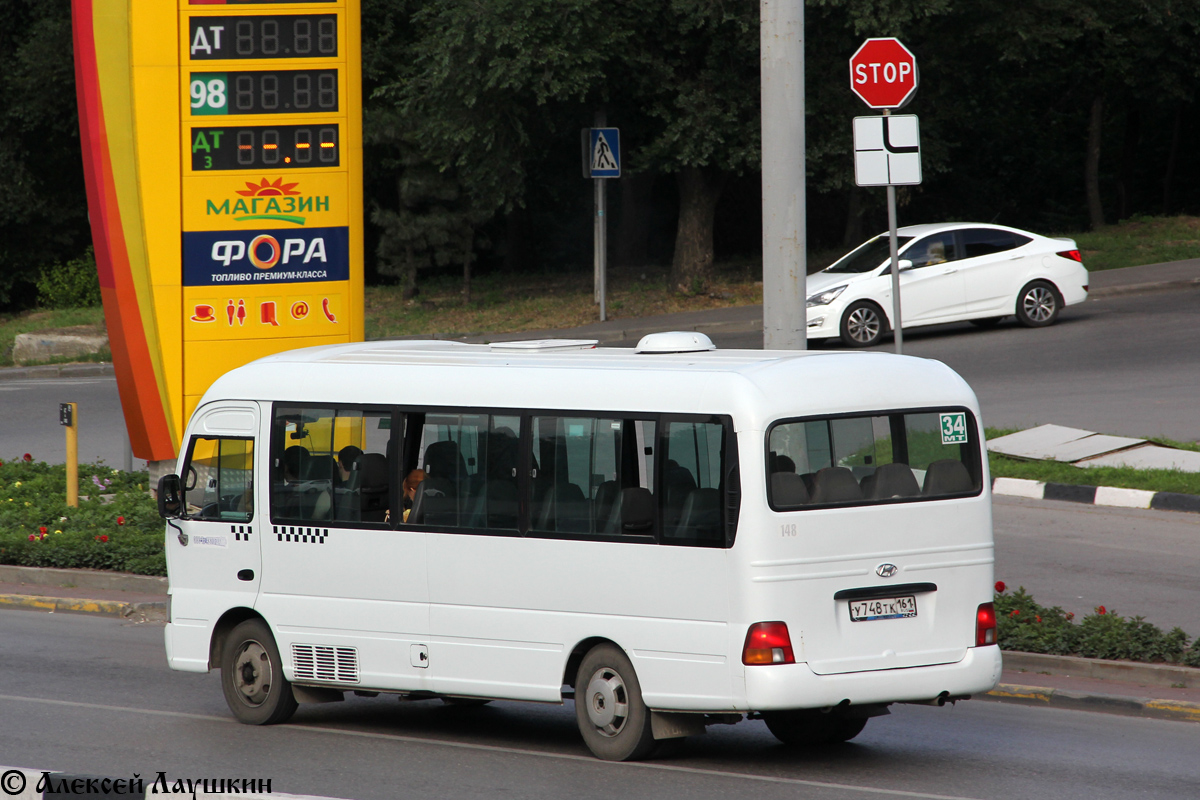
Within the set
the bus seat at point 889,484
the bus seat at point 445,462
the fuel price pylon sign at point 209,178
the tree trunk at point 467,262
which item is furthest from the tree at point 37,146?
the bus seat at point 889,484

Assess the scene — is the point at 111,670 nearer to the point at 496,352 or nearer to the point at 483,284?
the point at 496,352

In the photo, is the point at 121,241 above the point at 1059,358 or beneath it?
above

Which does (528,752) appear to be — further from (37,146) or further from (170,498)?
(37,146)

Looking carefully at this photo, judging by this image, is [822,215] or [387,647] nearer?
[387,647]

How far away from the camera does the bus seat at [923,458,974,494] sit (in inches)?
307

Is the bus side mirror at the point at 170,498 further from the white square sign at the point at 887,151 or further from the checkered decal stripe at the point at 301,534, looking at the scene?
the white square sign at the point at 887,151

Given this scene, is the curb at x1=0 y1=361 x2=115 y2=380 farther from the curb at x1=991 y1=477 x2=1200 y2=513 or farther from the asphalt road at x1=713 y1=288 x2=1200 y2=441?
the curb at x1=991 y1=477 x2=1200 y2=513

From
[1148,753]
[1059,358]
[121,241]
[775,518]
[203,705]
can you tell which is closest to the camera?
[775,518]

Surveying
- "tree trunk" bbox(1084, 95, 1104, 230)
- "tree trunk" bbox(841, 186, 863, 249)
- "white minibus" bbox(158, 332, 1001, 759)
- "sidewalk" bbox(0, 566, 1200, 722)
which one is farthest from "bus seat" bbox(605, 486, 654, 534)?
"tree trunk" bbox(1084, 95, 1104, 230)

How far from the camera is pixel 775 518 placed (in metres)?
7.30

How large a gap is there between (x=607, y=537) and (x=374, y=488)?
1.53m

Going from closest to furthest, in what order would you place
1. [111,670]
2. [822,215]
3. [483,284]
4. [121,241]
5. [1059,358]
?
[111,670]
[121,241]
[1059,358]
[483,284]
[822,215]

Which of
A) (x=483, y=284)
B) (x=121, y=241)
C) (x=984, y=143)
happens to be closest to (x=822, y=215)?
(x=984, y=143)

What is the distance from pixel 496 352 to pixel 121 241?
6.94 metres
